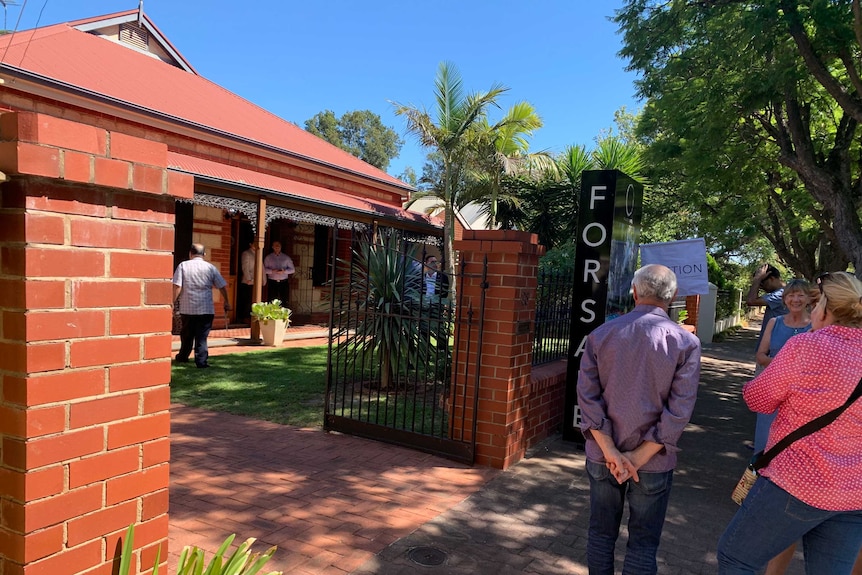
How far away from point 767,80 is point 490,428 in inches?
252

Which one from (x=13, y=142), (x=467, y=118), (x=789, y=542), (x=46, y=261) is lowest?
(x=789, y=542)

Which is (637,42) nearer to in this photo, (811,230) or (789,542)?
(811,230)

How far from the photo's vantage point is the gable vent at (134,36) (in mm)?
13414

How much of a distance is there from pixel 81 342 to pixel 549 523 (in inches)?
120

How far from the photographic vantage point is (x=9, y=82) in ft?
26.3

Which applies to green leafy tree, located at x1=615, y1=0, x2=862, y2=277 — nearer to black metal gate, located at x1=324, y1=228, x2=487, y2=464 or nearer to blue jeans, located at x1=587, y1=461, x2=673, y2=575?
black metal gate, located at x1=324, y1=228, x2=487, y2=464

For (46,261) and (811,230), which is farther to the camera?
(811,230)

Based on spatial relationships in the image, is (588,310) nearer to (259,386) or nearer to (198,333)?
(259,386)

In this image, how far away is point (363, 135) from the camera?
56.9m

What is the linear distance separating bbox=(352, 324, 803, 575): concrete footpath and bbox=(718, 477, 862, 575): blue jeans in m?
1.10

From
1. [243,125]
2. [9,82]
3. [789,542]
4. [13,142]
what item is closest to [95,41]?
[243,125]

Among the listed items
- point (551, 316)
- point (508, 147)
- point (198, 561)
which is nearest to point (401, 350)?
point (551, 316)

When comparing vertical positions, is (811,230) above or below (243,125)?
below

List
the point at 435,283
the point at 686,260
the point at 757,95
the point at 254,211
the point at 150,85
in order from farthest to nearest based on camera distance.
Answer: the point at 150,85, the point at 254,211, the point at 757,95, the point at 435,283, the point at 686,260
